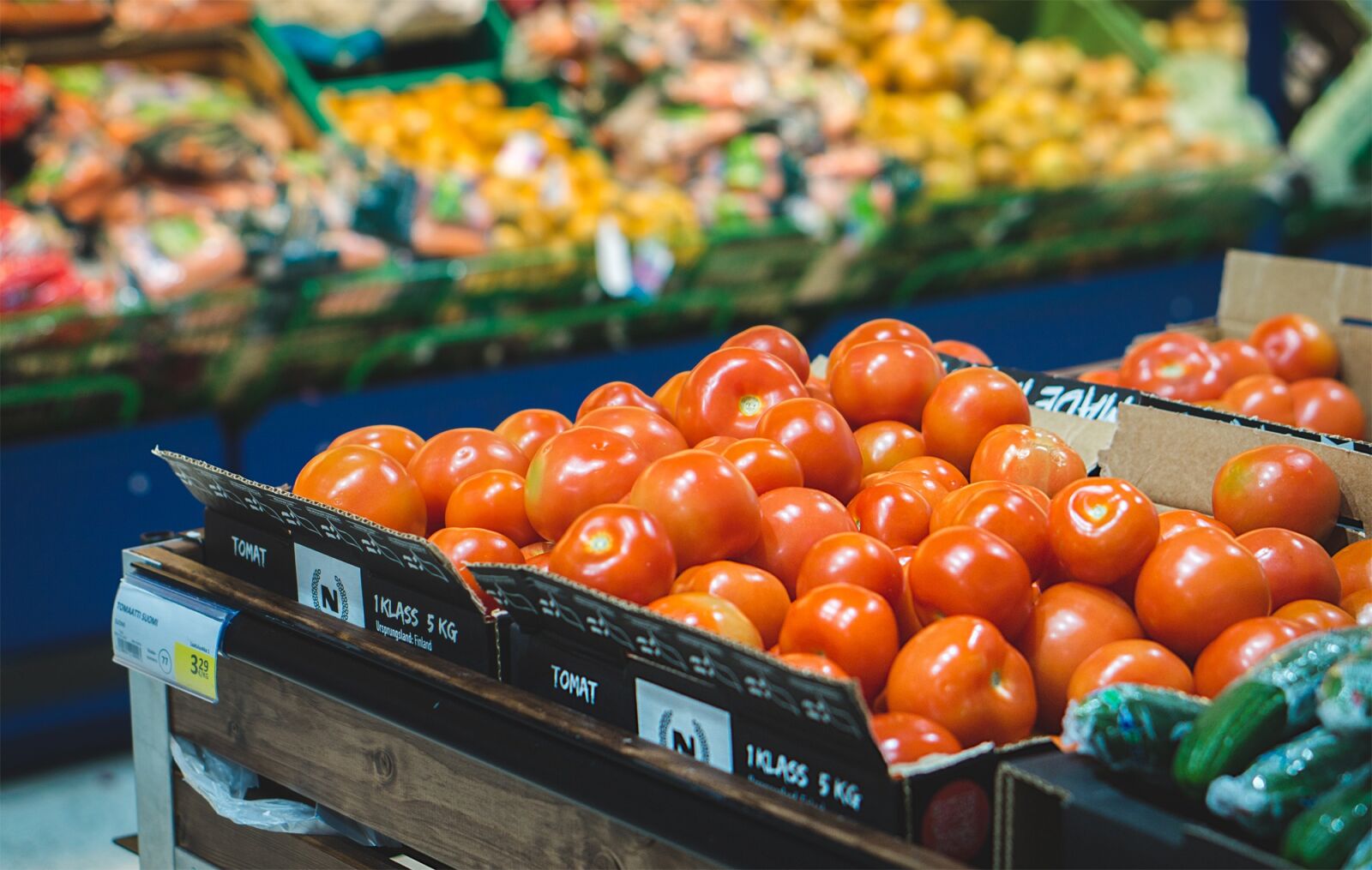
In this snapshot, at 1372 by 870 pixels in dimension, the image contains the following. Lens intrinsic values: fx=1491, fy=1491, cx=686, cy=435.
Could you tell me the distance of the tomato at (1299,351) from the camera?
2312mm

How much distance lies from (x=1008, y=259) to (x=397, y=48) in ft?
6.75

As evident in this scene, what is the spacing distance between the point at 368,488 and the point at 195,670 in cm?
30

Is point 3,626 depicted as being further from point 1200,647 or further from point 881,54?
point 881,54

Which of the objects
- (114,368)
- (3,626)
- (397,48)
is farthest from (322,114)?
(3,626)

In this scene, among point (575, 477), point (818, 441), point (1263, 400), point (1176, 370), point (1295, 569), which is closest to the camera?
point (1295, 569)

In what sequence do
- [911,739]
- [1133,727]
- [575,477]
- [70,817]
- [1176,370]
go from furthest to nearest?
[70,817] → [1176,370] → [575,477] → [911,739] → [1133,727]

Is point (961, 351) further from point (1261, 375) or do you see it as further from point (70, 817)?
point (70, 817)

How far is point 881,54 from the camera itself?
5.27 m

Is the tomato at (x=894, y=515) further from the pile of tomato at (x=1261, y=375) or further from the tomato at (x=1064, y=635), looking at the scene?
the pile of tomato at (x=1261, y=375)

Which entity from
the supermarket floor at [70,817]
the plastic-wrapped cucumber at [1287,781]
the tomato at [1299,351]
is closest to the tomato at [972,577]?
the plastic-wrapped cucumber at [1287,781]

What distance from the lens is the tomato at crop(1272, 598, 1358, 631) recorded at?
4.47 ft

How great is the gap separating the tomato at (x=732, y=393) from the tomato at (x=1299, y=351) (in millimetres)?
938

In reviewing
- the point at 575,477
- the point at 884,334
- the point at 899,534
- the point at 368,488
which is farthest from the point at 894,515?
the point at 368,488

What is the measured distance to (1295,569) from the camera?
57.4 inches
